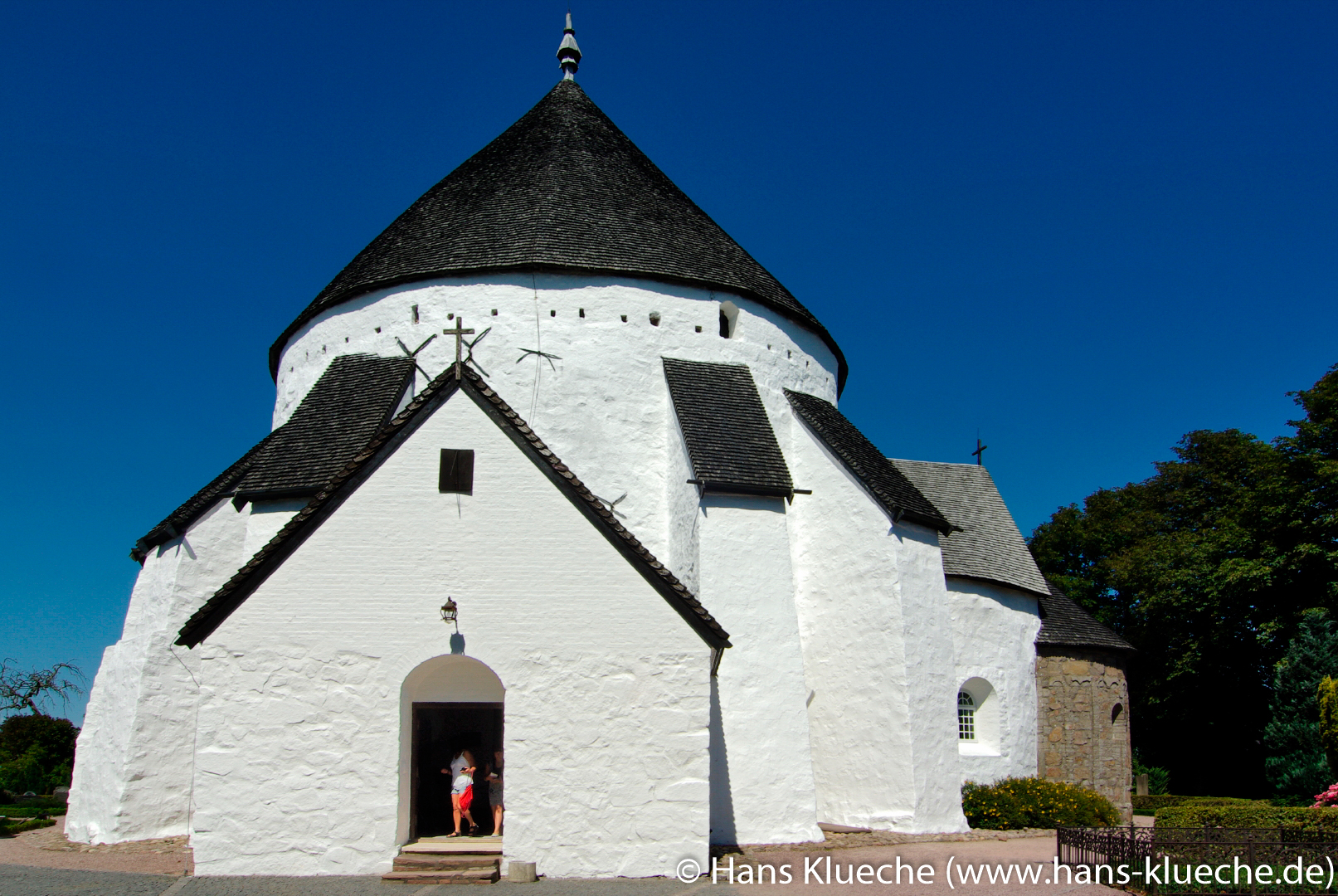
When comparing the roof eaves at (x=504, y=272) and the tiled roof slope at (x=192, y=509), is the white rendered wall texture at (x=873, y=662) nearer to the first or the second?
the roof eaves at (x=504, y=272)

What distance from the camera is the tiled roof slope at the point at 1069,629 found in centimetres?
2000

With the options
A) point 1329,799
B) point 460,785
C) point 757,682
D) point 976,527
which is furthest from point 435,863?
point 976,527

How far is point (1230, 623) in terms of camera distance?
1072 inches

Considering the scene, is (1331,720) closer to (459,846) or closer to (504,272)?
(459,846)

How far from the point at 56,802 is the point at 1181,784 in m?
31.0

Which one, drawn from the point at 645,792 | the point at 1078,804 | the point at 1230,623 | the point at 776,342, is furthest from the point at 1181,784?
the point at 645,792

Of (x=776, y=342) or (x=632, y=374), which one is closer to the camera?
(x=632, y=374)

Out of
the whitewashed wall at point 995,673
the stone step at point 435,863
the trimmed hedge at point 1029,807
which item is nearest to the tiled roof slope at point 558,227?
the whitewashed wall at point 995,673

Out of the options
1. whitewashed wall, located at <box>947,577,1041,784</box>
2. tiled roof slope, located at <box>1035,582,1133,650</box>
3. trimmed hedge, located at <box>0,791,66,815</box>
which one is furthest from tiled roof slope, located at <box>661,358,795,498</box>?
trimmed hedge, located at <box>0,791,66,815</box>

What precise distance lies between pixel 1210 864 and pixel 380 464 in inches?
383

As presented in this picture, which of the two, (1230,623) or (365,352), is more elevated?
(365,352)

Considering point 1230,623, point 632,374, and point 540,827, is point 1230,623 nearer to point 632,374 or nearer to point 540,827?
point 632,374

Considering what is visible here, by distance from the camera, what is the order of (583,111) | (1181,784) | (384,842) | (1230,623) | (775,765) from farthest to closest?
1. (1181,784)
2. (1230,623)
3. (583,111)
4. (775,765)
5. (384,842)

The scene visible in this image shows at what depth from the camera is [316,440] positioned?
47.9 ft
